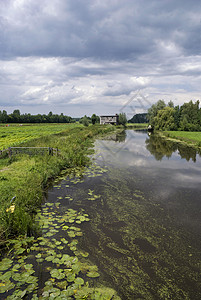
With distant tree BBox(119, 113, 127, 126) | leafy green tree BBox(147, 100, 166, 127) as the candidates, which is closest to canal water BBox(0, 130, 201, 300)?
leafy green tree BBox(147, 100, 166, 127)

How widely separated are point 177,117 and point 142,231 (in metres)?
59.1

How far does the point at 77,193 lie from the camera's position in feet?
28.8

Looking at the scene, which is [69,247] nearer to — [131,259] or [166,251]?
[131,259]

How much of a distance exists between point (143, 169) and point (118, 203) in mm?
6033

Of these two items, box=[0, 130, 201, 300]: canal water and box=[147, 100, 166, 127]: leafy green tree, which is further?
box=[147, 100, 166, 127]: leafy green tree

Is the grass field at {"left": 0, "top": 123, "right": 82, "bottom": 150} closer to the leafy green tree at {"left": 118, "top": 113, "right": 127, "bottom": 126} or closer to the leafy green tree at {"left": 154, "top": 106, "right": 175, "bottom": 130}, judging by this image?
the leafy green tree at {"left": 154, "top": 106, "right": 175, "bottom": 130}

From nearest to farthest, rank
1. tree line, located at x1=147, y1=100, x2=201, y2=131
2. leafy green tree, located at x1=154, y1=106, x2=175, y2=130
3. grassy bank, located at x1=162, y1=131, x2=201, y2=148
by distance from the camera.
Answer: grassy bank, located at x1=162, y1=131, x2=201, y2=148, leafy green tree, located at x1=154, y1=106, x2=175, y2=130, tree line, located at x1=147, y1=100, x2=201, y2=131

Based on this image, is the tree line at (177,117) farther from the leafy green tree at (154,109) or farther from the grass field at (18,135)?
the grass field at (18,135)

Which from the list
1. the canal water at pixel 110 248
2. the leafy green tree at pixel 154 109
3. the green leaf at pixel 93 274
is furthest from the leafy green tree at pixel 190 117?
the green leaf at pixel 93 274

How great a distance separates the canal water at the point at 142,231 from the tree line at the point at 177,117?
146 feet

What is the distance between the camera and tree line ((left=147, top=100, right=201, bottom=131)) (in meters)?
52.5

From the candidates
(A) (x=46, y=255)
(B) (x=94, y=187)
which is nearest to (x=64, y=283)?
(A) (x=46, y=255)

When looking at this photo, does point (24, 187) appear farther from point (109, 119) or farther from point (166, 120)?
point (109, 119)

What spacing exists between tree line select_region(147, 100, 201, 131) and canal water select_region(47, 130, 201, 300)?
1756 inches
